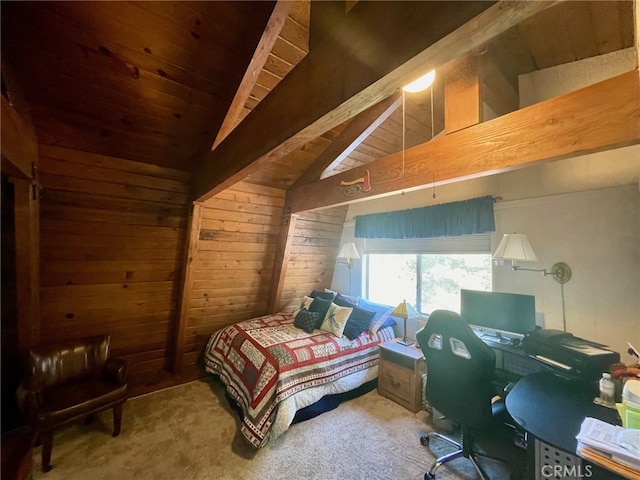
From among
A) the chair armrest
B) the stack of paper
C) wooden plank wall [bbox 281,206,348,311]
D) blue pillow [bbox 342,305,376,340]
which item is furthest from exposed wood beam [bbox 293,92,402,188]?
the chair armrest

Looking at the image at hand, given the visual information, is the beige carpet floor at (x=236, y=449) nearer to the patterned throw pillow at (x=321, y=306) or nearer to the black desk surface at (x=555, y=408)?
the black desk surface at (x=555, y=408)

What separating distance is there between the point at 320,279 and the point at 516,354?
271cm

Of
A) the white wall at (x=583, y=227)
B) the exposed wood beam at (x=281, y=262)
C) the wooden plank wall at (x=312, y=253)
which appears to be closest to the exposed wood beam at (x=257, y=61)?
the exposed wood beam at (x=281, y=262)

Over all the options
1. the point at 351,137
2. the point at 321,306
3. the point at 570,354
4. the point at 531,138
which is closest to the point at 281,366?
the point at 321,306

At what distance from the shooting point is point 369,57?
0.79 m

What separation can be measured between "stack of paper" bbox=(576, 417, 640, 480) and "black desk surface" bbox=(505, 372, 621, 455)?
0.06 meters

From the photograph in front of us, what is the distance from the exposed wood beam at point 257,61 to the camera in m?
1.43

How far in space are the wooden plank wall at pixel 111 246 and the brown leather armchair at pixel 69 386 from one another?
30cm

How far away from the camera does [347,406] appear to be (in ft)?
9.12

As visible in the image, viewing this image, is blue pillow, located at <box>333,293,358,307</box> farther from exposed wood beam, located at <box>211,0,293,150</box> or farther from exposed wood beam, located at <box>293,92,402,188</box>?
exposed wood beam, located at <box>211,0,293,150</box>

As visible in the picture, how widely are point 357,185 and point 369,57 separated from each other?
64.9 inches

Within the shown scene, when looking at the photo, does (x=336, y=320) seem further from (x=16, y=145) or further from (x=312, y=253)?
(x=16, y=145)

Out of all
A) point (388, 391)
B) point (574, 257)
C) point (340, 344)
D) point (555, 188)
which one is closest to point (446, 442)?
point (388, 391)

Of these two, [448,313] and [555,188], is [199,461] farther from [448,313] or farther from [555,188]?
[555,188]
